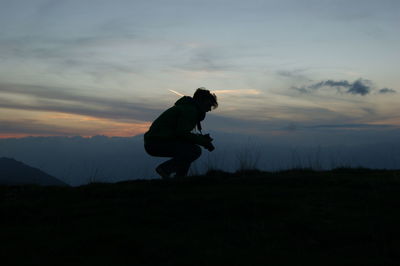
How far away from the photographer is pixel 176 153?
9.16 meters

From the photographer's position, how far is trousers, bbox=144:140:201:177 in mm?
Answer: 9117

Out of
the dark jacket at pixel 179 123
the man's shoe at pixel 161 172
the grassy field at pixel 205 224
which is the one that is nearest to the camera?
the grassy field at pixel 205 224

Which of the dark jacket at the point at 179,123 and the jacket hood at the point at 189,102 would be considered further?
the jacket hood at the point at 189,102

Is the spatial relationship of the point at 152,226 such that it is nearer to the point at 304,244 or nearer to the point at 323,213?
the point at 304,244

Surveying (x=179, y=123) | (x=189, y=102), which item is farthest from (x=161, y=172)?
(x=189, y=102)

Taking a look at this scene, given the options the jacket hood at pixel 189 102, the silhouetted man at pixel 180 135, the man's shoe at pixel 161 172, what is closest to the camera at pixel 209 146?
the silhouetted man at pixel 180 135

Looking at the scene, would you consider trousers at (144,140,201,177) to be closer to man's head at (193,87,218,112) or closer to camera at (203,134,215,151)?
camera at (203,134,215,151)

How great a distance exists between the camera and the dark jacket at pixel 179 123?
8.91 meters

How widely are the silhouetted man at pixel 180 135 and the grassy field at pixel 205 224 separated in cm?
121

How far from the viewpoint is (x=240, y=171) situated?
9.86m

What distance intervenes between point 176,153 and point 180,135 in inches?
17.6

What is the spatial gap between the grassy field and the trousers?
3.86ft

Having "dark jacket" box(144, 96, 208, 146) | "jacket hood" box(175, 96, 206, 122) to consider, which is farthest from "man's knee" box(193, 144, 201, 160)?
"jacket hood" box(175, 96, 206, 122)

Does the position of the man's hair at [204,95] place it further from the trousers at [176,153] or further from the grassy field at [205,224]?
the grassy field at [205,224]
